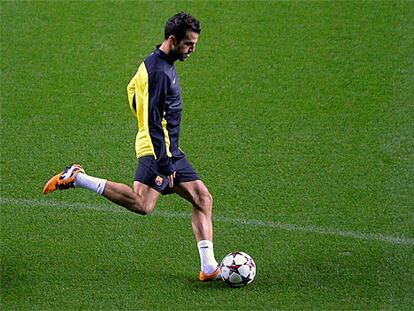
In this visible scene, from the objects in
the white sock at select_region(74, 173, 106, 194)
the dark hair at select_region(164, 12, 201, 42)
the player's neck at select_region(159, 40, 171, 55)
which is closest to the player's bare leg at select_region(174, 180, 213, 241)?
the white sock at select_region(74, 173, 106, 194)

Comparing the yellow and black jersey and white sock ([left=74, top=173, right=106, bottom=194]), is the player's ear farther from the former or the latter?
white sock ([left=74, top=173, right=106, bottom=194])

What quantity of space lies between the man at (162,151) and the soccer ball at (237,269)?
13 cm

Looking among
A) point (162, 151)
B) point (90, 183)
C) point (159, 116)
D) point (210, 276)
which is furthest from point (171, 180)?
point (210, 276)

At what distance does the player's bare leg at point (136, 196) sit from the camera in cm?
773

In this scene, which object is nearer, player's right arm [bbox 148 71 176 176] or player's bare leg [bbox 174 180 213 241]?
player's right arm [bbox 148 71 176 176]

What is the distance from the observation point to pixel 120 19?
11977 millimetres

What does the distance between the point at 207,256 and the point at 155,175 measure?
82cm

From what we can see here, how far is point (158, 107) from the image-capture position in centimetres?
749

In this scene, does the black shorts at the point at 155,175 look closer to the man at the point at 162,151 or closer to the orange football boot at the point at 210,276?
the man at the point at 162,151

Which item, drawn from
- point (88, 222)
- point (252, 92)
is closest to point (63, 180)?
point (88, 222)

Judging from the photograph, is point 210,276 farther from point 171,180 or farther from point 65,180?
point 65,180

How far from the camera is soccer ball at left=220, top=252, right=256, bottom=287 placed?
7742mm

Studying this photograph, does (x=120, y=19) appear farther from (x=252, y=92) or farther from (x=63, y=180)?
(x=63, y=180)

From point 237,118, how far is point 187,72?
3.62ft
